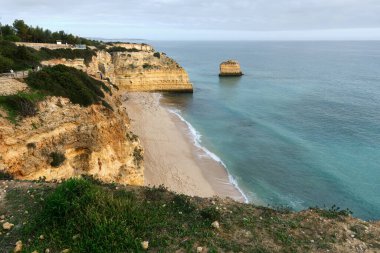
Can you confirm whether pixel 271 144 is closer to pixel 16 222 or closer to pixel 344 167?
pixel 344 167

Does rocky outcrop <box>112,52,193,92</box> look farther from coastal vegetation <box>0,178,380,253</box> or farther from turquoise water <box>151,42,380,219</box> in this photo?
coastal vegetation <box>0,178,380,253</box>

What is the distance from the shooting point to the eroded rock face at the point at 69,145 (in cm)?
1338

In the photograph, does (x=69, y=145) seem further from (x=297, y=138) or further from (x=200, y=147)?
(x=297, y=138)

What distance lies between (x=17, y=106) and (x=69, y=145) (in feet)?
10.5

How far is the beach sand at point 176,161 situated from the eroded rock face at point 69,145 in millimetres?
3573

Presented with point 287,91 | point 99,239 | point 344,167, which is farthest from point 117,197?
point 287,91

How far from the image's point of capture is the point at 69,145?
627 inches

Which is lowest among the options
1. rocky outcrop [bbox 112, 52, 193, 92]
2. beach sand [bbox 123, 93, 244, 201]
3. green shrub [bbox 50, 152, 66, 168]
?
beach sand [bbox 123, 93, 244, 201]

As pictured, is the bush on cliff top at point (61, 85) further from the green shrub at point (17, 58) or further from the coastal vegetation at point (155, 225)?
the coastal vegetation at point (155, 225)

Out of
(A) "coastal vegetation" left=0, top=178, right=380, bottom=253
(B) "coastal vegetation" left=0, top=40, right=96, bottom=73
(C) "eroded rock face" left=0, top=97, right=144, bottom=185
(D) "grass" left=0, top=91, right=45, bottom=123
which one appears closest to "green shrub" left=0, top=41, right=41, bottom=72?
(B) "coastal vegetation" left=0, top=40, right=96, bottom=73

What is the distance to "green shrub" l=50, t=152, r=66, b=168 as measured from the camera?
48.4 ft

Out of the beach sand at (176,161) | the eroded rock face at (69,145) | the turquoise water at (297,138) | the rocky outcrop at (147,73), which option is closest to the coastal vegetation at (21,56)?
the eroded rock face at (69,145)

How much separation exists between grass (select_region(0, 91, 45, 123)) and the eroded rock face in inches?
12.7

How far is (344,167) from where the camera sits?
2952 cm
